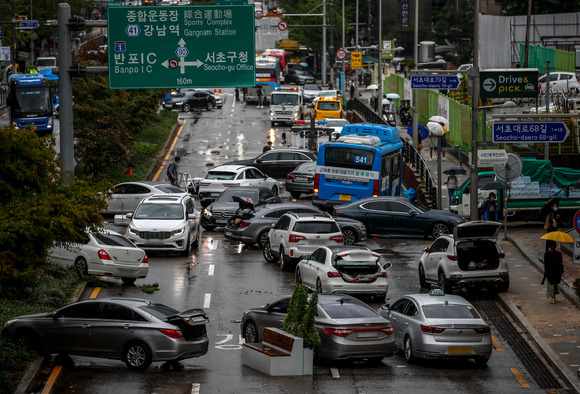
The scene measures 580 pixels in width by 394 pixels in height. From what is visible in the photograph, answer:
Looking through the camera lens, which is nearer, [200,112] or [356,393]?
[356,393]

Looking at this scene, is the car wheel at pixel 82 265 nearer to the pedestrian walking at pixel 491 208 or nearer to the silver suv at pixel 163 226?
the silver suv at pixel 163 226

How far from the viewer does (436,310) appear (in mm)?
20156

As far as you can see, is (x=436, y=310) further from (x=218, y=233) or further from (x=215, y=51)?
(x=218, y=233)

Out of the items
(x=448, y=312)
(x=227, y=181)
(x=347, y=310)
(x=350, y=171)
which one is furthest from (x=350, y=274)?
(x=227, y=181)

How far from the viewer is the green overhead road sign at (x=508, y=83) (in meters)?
28.8

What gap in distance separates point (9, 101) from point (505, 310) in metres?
39.4

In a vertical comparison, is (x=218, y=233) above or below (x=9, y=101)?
below

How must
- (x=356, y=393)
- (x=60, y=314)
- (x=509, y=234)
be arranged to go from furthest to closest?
(x=509, y=234), (x=60, y=314), (x=356, y=393)

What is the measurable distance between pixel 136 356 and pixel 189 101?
57.2 metres

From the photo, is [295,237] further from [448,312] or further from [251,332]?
[448,312]

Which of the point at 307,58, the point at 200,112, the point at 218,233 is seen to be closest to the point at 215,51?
the point at 218,233

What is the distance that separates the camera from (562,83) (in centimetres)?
6150

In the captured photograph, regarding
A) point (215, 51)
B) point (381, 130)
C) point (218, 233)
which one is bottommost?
point (218, 233)

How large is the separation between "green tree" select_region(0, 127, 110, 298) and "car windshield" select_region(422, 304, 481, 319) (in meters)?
7.40
